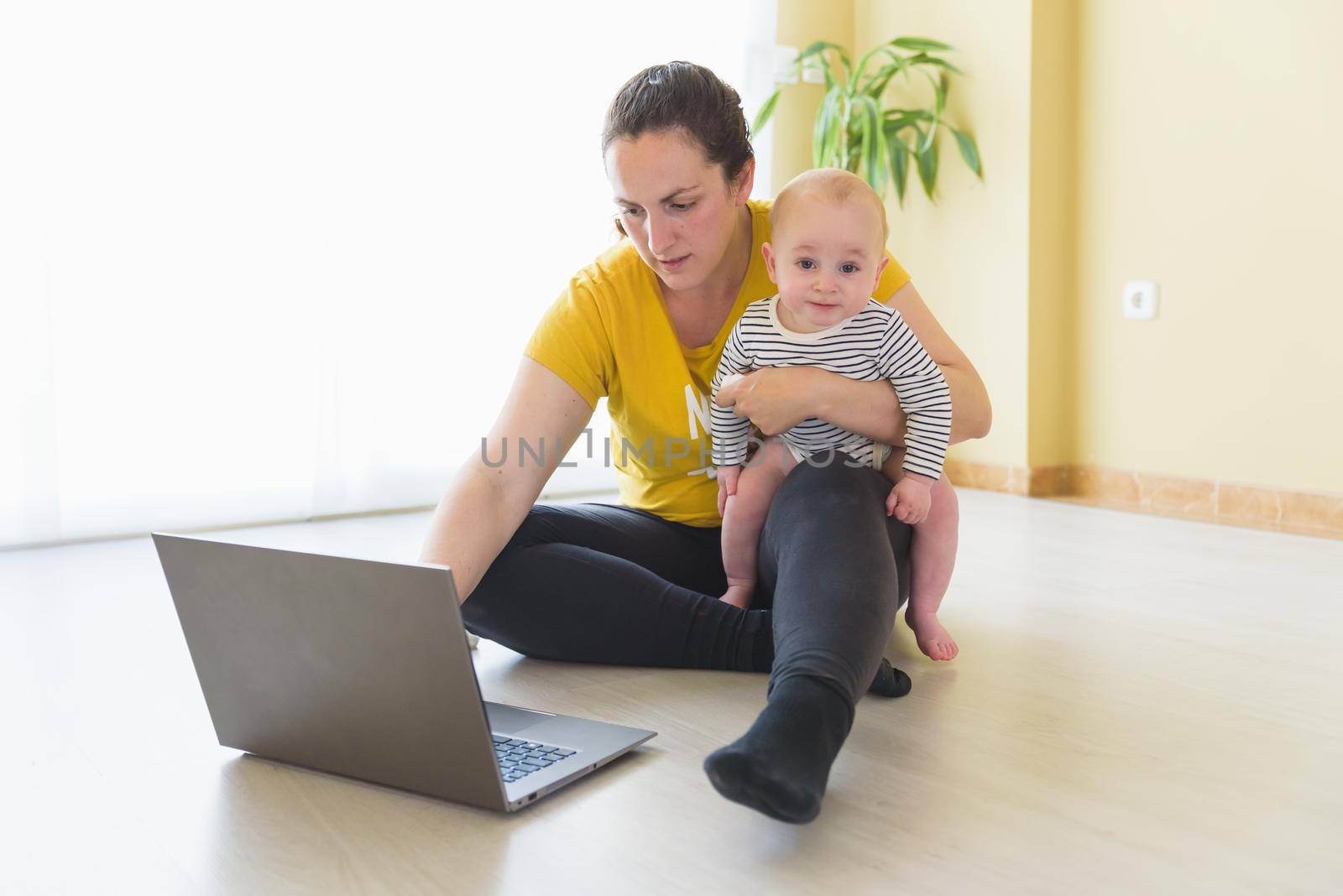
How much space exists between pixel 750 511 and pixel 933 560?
27 cm

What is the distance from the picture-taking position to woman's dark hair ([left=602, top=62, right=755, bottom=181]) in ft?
4.96

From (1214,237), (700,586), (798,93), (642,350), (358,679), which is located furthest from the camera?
(798,93)

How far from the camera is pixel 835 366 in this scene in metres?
1.58

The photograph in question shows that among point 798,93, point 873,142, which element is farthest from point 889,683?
point 798,93

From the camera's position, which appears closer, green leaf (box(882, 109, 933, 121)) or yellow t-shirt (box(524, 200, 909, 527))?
yellow t-shirt (box(524, 200, 909, 527))

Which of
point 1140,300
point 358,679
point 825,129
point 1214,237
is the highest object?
point 825,129

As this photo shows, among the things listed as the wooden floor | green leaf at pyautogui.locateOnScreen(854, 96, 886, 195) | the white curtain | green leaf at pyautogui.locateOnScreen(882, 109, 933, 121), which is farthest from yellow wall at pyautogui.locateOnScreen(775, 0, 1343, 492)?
the wooden floor

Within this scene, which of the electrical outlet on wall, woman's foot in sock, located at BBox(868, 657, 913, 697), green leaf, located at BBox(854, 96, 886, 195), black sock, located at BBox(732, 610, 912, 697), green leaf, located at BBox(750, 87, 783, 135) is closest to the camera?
woman's foot in sock, located at BBox(868, 657, 913, 697)

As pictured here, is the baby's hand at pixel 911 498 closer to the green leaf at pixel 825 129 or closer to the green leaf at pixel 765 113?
the green leaf at pixel 825 129

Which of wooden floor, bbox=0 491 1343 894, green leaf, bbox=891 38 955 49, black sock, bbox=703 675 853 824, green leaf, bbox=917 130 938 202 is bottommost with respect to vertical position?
wooden floor, bbox=0 491 1343 894

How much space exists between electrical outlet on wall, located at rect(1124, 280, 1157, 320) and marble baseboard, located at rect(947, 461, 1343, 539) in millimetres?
447

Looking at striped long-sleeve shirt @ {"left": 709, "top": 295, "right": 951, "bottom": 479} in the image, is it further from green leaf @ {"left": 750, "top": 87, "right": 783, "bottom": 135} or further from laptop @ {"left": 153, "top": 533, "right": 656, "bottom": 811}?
green leaf @ {"left": 750, "top": 87, "right": 783, "bottom": 135}

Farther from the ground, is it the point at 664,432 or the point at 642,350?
the point at 642,350

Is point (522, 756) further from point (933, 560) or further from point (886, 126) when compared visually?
point (886, 126)
